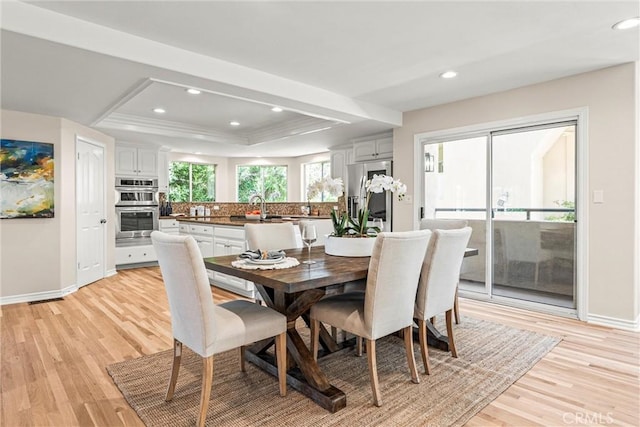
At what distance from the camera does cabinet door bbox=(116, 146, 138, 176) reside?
5.97m

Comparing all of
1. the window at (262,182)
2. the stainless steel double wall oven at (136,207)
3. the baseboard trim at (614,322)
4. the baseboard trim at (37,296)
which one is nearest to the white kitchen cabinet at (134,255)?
the stainless steel double wall oven at (136,207)

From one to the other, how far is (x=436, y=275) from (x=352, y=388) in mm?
854

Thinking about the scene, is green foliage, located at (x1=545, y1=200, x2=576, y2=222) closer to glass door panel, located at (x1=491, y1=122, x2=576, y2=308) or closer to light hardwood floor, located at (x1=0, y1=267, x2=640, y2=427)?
glass door panel, located at (x1=491, y1=122, x2=576, y2=308)

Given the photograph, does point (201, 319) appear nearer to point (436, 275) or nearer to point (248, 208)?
point (436, 275)

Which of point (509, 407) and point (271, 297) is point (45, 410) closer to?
point (271, 297)

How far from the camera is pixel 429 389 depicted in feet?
6.88

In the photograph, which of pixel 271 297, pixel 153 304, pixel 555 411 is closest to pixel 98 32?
pixel 271 297

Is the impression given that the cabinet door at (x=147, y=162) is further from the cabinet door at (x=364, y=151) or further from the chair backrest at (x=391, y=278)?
the chair backrest at (x=391, y=278)

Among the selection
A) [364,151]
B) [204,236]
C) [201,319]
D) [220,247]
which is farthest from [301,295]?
[364,151]

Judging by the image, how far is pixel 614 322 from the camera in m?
3.19

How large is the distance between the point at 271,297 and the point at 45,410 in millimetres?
1305

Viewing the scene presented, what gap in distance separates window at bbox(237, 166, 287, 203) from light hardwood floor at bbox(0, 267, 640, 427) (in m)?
4.35

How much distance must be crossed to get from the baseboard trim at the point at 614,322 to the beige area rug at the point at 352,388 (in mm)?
857

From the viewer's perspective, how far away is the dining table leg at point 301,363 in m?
1.93
